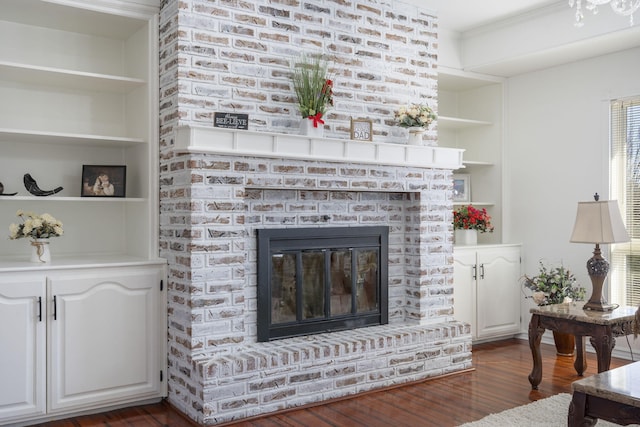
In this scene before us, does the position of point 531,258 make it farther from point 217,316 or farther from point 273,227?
point 217,316

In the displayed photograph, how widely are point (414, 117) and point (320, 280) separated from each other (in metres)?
1.36

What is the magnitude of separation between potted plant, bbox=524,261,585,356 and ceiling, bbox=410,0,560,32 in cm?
204

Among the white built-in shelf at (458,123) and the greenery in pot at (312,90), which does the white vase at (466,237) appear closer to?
the white built-in shelf at (458,123)

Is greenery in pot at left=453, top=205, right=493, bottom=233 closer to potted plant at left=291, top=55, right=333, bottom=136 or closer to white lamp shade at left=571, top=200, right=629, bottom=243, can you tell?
white lamp shade at left=571, top=200, right=629, bottom=243

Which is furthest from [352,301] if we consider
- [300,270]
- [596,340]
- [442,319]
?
[596,340]

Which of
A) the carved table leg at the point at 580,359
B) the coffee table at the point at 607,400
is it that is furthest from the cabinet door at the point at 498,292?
the coffee table at the point at 607,400

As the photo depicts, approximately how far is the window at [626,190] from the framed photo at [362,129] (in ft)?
7.05

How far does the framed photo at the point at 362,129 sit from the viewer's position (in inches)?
161

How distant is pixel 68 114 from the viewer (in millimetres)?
3930

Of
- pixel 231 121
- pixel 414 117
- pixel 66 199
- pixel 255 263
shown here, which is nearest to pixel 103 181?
pixel 66 199

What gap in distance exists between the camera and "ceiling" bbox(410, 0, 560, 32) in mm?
4406

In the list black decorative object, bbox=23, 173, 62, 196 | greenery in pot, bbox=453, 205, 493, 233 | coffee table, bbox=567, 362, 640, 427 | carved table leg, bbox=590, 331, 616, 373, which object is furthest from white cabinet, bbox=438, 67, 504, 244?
A: black decorative object, bbox=23, 173, 62, 196

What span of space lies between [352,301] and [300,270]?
0.51 metres

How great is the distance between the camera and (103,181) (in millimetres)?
3812
